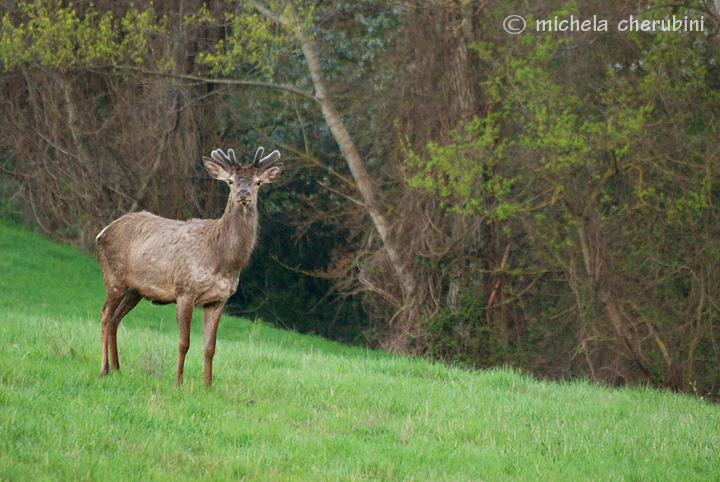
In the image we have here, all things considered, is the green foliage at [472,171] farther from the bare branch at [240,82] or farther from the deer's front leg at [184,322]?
the deer's front leg at [184,322]

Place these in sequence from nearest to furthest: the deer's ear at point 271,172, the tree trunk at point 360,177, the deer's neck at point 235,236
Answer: the deer's neck at point 235,236 → the deer's ear at point 271,172 → the tree trunk at point 360,177

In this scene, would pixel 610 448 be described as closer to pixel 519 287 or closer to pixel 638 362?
pixel 638 362

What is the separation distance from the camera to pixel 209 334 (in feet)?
25.7

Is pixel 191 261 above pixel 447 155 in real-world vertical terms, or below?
below

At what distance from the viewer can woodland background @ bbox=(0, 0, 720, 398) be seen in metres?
13.9

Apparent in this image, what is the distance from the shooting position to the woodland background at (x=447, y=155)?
13.9 meters

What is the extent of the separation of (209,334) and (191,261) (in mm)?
686

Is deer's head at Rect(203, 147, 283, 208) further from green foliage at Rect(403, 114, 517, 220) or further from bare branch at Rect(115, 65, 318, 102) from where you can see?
bare branch at Rect(115, 65, 318, 102)

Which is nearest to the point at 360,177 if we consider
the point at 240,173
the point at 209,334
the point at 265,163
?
the point at 265,163

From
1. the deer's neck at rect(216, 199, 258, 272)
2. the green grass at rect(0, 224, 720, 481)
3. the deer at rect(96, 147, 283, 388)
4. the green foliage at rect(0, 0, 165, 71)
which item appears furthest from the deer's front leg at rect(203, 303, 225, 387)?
the green foliage at rect(0, 0, 165, 71)

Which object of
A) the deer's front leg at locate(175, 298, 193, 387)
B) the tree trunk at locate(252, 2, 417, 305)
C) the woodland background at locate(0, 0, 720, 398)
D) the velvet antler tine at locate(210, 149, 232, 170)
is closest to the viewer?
the deer's front leg at locate(175, 298, 193, 387)

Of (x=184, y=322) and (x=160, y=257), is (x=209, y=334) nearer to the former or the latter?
(x=184, y=322)

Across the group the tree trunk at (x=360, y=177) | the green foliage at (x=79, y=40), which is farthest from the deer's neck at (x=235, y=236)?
the green foliage at (x=79, y=40)

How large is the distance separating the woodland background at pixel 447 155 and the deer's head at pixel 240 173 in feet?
21.3
